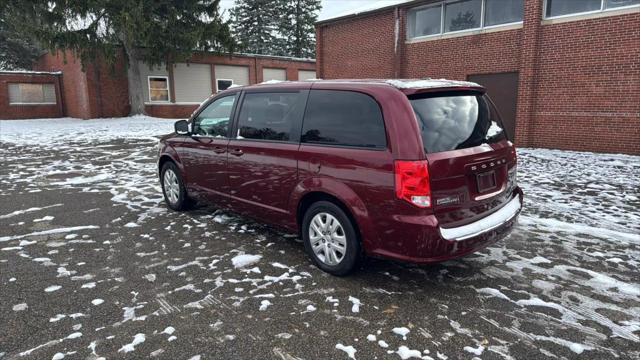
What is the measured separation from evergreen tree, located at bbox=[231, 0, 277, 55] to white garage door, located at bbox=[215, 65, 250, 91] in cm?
1805

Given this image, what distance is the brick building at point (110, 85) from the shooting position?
24125mm

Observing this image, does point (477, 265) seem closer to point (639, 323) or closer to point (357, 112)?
point (639, 323)

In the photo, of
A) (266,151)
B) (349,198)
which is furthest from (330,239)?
(266,151)

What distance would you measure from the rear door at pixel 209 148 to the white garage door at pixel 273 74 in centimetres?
2600

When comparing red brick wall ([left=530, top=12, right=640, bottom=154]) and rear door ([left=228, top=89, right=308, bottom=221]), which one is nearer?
rear door ([left=228, top=89, right=308, bottom=221])

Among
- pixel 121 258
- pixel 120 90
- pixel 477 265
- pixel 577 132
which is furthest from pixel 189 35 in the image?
pixel 477 265

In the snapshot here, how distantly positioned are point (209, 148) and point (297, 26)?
46500mm

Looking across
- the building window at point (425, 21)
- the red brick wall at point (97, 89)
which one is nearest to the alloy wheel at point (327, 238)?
the building window at point (425, 21)

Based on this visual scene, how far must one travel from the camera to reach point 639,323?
3.04 m

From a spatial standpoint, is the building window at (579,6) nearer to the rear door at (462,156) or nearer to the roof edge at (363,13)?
the roof edge at (363,13)

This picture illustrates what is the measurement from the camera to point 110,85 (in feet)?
80.0

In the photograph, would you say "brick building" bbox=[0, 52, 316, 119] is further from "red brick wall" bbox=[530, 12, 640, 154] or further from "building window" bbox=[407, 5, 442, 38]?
"red brick wall" bbox=[530, 12, 640, 154]

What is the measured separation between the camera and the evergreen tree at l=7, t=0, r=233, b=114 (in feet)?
65.1

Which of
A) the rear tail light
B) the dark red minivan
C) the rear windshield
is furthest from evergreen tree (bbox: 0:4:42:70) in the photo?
the rear tail light
